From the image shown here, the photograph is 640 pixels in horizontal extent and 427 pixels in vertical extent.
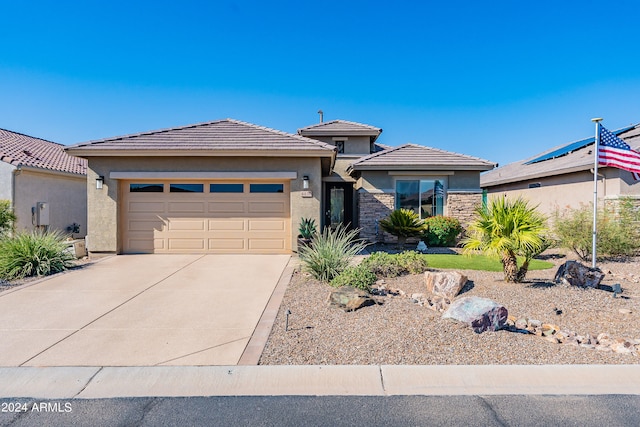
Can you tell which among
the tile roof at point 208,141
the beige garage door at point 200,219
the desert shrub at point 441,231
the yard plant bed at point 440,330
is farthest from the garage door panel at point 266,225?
the desert shrub at point 441,231

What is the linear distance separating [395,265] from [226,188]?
260 inches

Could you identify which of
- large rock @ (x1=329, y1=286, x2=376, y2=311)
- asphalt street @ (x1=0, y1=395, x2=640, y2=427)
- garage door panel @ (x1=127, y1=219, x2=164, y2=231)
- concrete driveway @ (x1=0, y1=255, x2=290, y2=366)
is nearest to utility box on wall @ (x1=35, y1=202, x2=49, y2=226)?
garage door panel @ (x1=127, y1=219, x2=164, y2=231)

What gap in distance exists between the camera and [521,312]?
236 inches

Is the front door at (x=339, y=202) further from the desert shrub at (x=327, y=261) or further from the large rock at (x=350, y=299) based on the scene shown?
the large rock at (x=350, y=299)

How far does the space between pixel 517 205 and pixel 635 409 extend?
178 inches

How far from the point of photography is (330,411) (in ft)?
11.4

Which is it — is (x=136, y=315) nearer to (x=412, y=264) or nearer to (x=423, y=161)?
(x=412, y=264)

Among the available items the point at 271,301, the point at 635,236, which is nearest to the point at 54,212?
the point at 271,301

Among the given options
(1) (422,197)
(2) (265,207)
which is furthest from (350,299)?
(1) (422,197)

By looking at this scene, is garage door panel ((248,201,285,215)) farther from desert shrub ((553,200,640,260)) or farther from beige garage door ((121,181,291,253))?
desert shrub ((553,200,640,260))

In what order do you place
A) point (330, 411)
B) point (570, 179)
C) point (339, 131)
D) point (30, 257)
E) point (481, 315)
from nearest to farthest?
point (330, 411) < point (481, 315) < point (30, 257) < point (570, 179) < point (339, 131)

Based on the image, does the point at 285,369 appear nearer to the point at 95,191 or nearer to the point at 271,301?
the point at 271,301

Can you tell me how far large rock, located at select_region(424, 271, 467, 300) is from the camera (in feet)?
23.0

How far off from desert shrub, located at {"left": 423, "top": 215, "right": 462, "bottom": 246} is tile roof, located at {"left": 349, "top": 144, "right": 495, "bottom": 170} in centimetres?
221
